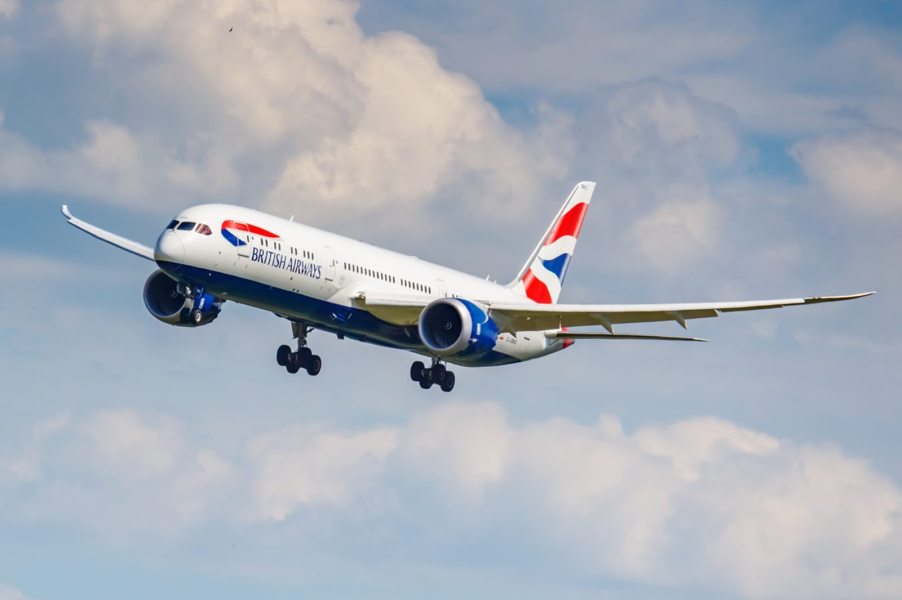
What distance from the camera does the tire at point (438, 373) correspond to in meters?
78.2

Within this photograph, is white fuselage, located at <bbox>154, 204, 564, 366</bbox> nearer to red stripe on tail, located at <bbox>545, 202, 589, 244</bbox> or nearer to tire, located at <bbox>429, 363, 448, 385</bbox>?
tire, located at <bbox>429, 363, 448, 385</bbox>

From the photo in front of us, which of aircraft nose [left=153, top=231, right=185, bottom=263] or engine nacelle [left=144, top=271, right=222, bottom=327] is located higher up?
engine nacelle [left=144, top=271, right=222, bottom=327]

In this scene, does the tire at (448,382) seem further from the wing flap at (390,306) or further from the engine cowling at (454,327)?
the engine cowling at (454,327)

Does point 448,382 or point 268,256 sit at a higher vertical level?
point 448,382

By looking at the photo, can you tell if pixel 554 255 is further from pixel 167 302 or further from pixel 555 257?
pixel 167 302

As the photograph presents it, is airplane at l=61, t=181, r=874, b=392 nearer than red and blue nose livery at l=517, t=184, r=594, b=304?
Yes

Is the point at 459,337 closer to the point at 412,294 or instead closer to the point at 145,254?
the point at 412,294

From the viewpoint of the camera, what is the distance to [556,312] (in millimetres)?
73312

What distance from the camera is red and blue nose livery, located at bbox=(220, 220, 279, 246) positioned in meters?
65.9

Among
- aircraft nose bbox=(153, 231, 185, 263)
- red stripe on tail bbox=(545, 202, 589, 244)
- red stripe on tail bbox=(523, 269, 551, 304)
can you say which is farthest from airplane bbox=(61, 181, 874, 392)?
red stripe on tail bbox=(545, 202, 589, 244)

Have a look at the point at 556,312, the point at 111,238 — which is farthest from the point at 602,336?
the point at 111,238

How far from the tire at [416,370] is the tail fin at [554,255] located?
9.59 meters

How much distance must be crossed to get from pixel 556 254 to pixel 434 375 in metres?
14.3

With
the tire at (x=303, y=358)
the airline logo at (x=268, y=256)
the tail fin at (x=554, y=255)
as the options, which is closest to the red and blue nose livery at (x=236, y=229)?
the airline logo at (x=268, y=256)
